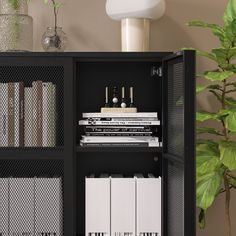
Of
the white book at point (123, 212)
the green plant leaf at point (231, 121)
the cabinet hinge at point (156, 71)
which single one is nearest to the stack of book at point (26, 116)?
the white book at point (123, 212)

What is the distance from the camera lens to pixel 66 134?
2262 millimetres

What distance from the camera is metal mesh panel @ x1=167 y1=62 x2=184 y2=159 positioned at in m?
2.00

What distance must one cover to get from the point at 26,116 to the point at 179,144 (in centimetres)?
71

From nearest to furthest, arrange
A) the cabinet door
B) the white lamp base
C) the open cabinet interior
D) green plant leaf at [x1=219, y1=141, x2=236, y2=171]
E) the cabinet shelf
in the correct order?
the cabinet door, green plant leaf at [x1=219, y1=141, x2=236, y2=171], the cabinet shelf, the white lamp base, the open cabinet interior

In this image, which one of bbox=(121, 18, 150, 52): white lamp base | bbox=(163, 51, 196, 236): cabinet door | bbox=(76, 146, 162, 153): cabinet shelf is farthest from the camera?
bbox=(121, 18, 150, 52): white lamp base

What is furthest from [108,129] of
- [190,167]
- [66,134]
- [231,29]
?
[231,29]

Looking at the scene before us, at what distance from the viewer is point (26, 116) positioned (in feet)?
7.57

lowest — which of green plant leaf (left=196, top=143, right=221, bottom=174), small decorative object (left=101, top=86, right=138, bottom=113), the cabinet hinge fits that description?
green plant leaf (left=196, top=143, right=221, bottom=174)

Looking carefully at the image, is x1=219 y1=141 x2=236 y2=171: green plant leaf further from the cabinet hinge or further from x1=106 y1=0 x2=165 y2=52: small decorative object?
x1=106 y1=0 x2=165 y2=52: small decorative object

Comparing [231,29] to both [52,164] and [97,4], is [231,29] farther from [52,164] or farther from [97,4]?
[52,164]

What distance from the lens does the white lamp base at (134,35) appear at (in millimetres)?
2385

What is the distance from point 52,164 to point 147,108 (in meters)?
0.55

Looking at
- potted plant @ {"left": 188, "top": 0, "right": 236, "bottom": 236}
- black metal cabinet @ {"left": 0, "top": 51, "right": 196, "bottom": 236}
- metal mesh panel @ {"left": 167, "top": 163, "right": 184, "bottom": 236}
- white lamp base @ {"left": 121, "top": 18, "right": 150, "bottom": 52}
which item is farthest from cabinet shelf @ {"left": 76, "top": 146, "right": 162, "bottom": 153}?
white lamp base @ {"left": 121, "top": 18, "right": 150, "bottom": 52}

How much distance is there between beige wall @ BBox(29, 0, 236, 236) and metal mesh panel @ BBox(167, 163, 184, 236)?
54 cm
